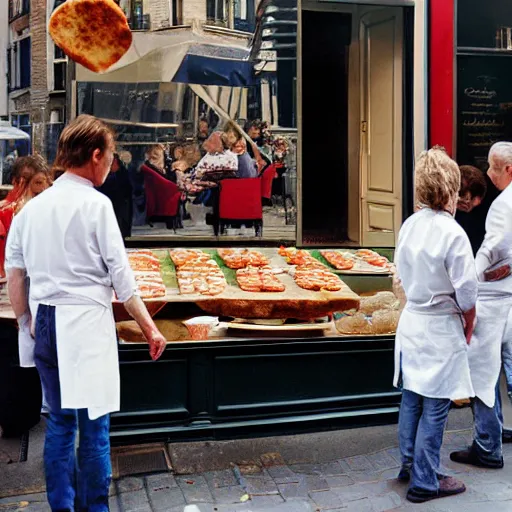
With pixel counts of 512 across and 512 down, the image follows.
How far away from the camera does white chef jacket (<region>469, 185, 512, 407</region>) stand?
16.3ft

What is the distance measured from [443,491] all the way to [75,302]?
2.39 metres

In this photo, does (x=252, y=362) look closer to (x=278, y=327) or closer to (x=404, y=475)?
(x=278, y=327)

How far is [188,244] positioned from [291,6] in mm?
1952

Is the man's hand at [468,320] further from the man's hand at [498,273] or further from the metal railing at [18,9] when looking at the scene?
the metal railing at [18,9]

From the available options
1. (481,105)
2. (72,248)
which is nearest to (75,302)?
(72,248)

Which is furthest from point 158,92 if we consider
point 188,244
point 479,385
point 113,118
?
point 479,385

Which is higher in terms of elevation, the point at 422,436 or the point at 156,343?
the point at 156,343

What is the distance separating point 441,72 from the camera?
21.0 ft

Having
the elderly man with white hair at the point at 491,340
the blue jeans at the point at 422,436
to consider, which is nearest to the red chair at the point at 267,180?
the elderly man with white hair at the point at 491,340

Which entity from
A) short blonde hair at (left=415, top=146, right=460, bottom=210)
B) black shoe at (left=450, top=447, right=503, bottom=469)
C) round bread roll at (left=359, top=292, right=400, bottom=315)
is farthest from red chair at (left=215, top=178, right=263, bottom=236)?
black shoe at (left=450, top=447, right=503, bottom=469)

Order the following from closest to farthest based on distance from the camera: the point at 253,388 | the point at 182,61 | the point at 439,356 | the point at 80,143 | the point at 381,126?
the point at 80,143 < the point at 439,356 < the point at 253,388 < the point at 182,61 < the point at 381,126

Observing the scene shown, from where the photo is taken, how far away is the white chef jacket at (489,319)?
496cm

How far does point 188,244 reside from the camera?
610 cm

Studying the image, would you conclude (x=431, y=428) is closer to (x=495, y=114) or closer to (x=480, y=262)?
(x=480, y=262)
